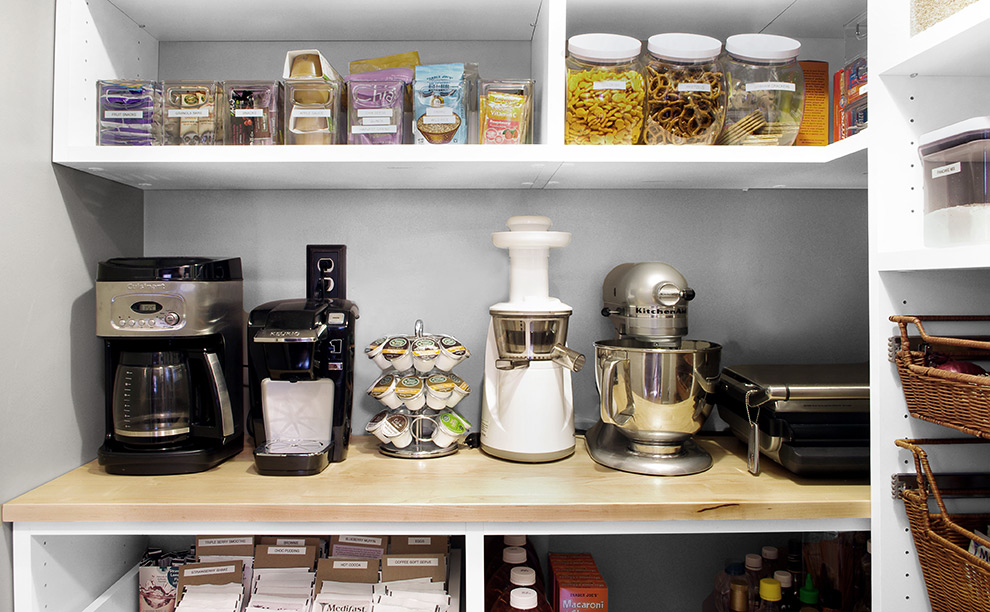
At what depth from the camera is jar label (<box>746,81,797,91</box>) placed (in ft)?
3.98

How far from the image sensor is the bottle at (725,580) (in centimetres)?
136

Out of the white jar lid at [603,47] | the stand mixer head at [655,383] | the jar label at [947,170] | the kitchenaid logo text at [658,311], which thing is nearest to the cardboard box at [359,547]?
the stand mixer head at [655,383]

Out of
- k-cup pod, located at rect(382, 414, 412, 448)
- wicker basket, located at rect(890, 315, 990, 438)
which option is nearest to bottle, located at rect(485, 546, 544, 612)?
k-cup pod, located at rect(382, 414, 412, 448)

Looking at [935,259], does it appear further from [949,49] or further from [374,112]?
[374,112]

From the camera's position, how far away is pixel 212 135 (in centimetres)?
123

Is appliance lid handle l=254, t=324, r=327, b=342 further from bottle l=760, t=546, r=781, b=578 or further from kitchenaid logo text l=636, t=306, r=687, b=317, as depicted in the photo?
bottle l=760, t=546, r=781, b=578

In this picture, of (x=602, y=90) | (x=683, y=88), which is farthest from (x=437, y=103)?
(x=683, y=88)

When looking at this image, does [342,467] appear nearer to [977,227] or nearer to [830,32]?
[977,227]

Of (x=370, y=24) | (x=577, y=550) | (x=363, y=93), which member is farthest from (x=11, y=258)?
(x=577, y=550)

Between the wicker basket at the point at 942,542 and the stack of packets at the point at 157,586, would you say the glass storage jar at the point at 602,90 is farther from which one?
the stack of packets at the point at 157,586

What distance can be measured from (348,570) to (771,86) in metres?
1.28

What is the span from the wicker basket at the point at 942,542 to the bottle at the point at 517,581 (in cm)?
65

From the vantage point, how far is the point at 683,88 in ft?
3.94

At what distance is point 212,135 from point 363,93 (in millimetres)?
316
